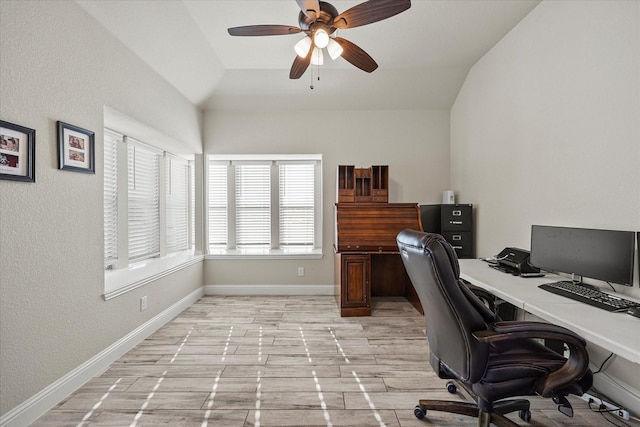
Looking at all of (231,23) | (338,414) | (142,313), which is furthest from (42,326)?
(231,23)

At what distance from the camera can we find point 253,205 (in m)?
4.50

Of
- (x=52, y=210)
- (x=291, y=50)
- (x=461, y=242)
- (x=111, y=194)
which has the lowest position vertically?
(x=461, y=242)

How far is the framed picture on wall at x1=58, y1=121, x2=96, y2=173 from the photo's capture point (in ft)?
6.50

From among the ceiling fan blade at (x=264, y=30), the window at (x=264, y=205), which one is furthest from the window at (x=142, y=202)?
the ceiling fan blade at (x=264, y=30)

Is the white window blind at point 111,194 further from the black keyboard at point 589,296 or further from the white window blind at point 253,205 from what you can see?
the black keyboard at point 589,296

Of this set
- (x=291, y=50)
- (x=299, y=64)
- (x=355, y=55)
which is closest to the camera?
(x=355, y=55)

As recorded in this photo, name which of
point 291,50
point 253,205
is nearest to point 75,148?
point 291,50

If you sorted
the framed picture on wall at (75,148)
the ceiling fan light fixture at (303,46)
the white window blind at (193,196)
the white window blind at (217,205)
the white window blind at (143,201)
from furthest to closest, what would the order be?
the white window blind at (217,205) → the white window blind at (193,196) → the white window blind at (143,201) → the ceiling fan light fixture at (303,46) → the framed picture on wall at (75,148)

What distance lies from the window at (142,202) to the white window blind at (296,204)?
4.25 feet

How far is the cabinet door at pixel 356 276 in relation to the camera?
3545mm

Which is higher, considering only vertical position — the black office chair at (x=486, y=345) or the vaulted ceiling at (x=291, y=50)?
the vaulted ceiling at (x=291, y=50)

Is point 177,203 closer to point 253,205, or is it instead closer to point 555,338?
point 253,205

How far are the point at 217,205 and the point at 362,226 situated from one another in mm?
2177

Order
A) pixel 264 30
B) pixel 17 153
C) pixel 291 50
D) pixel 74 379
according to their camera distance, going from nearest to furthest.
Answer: pixel 17 153
pixel 74 379
pixel 264 30
pixel 291 50
